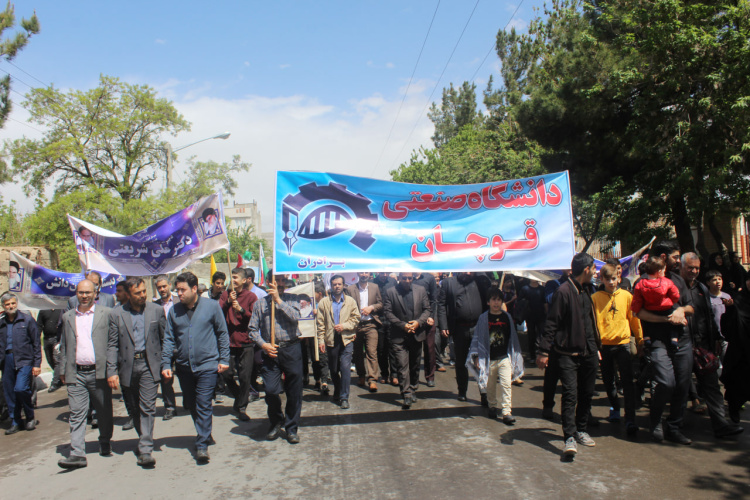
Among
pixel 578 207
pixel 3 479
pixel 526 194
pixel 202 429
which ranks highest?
pixel 578 207

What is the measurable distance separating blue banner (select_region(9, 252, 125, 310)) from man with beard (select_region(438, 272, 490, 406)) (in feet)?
19.6

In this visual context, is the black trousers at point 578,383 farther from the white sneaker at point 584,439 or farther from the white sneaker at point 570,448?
the white sneaker at point 570,448

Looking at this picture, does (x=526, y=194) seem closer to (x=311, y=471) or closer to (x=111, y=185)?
(x=311, y=471)

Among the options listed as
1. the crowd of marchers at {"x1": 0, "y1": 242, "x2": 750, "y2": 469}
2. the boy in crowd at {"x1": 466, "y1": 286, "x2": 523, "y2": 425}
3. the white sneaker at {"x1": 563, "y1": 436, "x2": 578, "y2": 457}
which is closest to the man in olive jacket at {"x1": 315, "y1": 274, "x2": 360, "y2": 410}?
the crowd of marchers at {"x1": 0, "y1": 242, "x2": 750, "y2": 469}

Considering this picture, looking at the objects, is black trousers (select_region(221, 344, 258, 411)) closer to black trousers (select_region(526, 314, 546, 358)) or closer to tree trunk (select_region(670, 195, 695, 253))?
black trousers (select_region(526, 314, 546, 358))

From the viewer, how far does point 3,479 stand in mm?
5699

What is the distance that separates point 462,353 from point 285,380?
9.20ft

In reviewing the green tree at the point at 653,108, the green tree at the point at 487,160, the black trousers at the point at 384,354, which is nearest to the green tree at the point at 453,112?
the green tree at the point at 487,160

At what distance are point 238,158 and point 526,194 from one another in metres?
36.8

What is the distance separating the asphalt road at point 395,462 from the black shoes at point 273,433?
0.09 metres

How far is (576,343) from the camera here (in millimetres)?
5859

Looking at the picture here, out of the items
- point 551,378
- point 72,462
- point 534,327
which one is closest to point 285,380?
point 72,462

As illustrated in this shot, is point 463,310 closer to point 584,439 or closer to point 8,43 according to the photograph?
point 584,439

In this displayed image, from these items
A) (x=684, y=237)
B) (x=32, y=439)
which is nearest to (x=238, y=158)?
(x=684, y=237)
